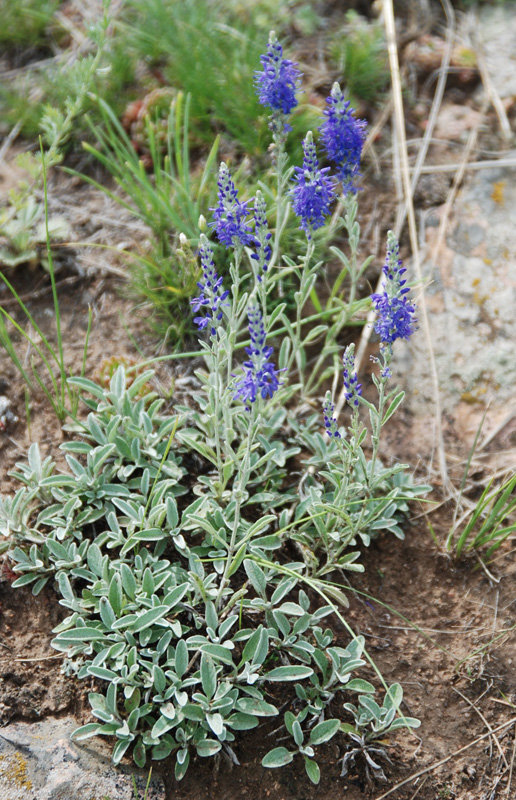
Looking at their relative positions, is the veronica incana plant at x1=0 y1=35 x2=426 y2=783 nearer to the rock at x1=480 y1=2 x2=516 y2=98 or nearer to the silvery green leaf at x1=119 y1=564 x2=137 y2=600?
the silvery green leaf at x1=119 y1=564 x2=137 y2=600

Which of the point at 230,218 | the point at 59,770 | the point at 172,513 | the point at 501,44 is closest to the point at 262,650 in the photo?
the point at 172,513

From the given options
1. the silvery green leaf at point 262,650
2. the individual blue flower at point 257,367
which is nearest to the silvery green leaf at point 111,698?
the silvery green leaf at point 262,650

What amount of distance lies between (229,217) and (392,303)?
640 millimetres

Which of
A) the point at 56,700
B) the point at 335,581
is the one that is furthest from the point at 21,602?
the point at 335,581

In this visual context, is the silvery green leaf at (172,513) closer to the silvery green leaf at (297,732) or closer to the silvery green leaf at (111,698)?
the silvery green leaf at (111,698)

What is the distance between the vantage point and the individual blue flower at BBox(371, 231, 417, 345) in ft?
7.50

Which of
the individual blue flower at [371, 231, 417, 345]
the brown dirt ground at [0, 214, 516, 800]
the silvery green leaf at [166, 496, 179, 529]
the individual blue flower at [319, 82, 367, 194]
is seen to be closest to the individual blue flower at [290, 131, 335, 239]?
the individual blue flower at [319, 82, 367, 194]

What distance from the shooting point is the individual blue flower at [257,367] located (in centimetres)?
208

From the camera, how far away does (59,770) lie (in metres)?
2.45

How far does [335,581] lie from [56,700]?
125cm

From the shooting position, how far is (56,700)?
2.71 meters

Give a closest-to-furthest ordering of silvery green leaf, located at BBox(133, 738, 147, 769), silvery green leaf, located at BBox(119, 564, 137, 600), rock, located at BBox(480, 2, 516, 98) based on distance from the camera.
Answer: silvery green leaf, located at BBox(133, 738, 147, 769) → silvery green leaf, located at BBox(119, 564, 137, 600) → rock, located at BBox(480, 2, 516, 98)

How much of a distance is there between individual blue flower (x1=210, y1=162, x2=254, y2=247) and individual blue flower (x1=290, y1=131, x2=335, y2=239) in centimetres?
24

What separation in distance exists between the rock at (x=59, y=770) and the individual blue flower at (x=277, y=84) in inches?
95.9
